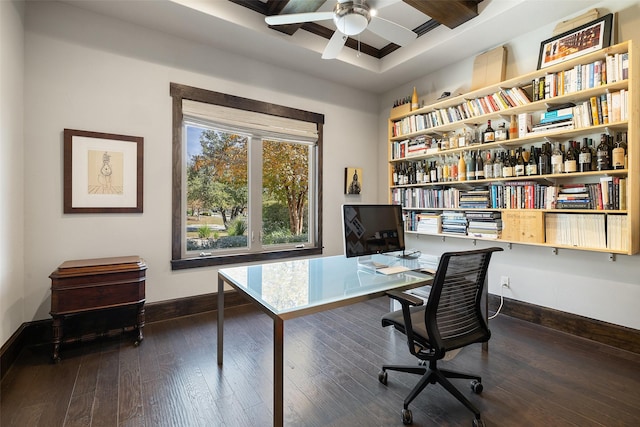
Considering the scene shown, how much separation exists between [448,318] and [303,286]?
2.82 feet

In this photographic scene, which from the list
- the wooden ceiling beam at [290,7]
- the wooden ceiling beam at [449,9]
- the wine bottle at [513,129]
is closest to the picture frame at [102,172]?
the wooden ceiling beam at [290,7]

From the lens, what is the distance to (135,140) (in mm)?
2945

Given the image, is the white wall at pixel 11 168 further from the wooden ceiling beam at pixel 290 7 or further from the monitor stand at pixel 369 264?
the monitor stand at pixel 369 264

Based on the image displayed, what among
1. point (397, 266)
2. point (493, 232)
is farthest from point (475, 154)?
point (397, 266)

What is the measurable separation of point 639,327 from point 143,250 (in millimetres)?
4478

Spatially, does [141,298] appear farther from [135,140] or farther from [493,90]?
[493,90]

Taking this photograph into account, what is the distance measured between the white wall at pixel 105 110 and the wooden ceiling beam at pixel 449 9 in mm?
1872

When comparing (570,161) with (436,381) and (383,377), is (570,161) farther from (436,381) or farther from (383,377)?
(383,377)

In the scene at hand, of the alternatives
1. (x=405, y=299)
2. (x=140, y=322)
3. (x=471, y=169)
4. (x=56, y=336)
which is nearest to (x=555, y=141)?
(x=471, y=169)

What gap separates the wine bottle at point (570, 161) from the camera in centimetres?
262

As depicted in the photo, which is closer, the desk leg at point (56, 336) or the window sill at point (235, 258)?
the desk leg at point (56, 336)

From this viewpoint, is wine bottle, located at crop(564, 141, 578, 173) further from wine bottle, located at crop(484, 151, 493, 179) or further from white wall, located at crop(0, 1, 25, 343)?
white wall, located at crop(0, 1, 25, 343)

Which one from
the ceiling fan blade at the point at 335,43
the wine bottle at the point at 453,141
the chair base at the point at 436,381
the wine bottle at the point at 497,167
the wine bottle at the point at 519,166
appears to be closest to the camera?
the chair base at the point at 436,381

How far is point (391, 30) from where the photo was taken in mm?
2432
